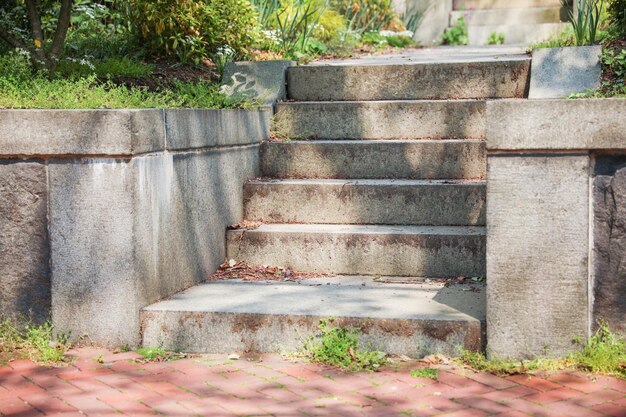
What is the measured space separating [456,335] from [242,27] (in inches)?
163

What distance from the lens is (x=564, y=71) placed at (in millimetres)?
6176

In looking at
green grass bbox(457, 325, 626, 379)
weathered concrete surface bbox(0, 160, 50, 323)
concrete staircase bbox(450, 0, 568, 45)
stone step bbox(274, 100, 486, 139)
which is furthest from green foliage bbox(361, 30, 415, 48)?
green grass bbox(457, 325, 626, 379)

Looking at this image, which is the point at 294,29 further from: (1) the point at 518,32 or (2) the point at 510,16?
(2) the point at 510,16

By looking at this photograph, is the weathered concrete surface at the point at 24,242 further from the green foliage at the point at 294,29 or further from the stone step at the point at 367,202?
the green foliage at the point at 294,29

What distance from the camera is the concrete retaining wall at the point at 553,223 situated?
380 centimetres

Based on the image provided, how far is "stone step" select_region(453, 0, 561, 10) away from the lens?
11.5m

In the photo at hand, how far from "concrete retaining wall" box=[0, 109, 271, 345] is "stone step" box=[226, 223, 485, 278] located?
0.84 m

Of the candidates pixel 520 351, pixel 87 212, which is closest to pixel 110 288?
pixel 87 212

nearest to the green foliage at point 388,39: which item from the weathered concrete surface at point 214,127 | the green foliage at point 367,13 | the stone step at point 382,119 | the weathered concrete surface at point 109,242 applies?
the green foliage at point 367,13

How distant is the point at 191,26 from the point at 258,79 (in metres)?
0.89

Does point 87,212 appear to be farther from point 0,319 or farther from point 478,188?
point 478,188

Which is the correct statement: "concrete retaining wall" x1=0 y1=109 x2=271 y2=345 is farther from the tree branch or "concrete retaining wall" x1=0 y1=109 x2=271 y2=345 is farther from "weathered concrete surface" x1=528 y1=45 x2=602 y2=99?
"weathered concrete surface" x1=528 y1=45 x2=602 y2=99

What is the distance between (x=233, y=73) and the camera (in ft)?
22.1

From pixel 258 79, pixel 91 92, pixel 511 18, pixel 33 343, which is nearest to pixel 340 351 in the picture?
pixel 33 343
